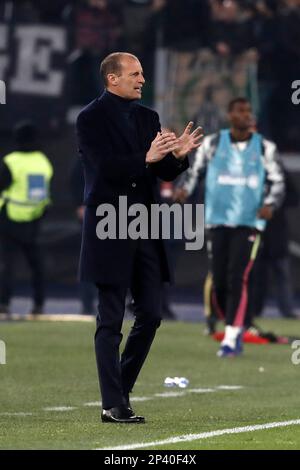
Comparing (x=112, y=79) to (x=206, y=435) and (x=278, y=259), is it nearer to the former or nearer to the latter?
(x=206, y=435)

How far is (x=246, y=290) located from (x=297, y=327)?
329cm

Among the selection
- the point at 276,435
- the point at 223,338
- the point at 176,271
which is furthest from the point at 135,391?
the point at 176,271

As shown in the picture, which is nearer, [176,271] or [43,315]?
[43,315]

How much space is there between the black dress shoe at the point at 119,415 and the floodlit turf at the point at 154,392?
57 mm

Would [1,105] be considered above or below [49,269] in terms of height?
above

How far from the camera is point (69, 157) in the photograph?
2170 centimetres

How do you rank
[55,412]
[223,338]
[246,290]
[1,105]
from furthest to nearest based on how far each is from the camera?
[1,105] → [223,338] → [246,290] → [55,412]

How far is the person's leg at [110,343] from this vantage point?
9242 mm

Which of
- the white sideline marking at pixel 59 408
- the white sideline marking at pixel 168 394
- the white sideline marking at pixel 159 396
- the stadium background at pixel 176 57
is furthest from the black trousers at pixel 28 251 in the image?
the white sideline marking at pixel 59 408

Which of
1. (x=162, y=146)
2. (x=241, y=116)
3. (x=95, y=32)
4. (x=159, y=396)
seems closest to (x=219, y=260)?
(x=241, y=116)

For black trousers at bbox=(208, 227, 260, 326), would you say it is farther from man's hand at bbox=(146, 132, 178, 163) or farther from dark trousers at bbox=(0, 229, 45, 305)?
man's hand at bbox=(146, 132, 178, 163)

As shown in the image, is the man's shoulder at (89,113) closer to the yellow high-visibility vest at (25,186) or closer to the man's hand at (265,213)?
the man's hand at (265,213)

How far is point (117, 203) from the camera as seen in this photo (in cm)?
938
